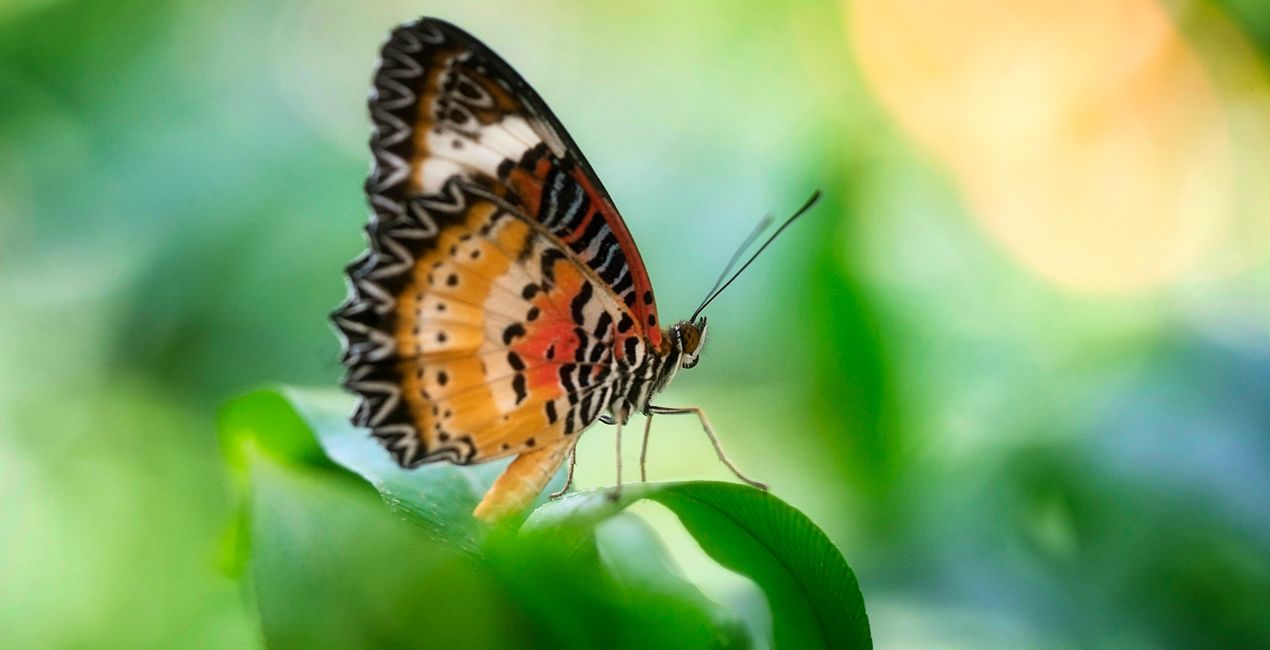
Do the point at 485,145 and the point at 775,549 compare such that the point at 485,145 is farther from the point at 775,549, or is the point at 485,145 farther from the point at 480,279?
Answer: the point at 775,549

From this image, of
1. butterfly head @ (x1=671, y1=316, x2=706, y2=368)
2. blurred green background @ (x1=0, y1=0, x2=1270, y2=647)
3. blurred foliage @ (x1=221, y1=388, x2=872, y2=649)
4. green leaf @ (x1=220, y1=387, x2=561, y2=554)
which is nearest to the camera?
blurred foliage @ (x1=221, y1=388, x2=872, y2=649)

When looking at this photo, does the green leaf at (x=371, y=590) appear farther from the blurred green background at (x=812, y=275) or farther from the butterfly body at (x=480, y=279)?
the blurred green background at (x=812, y=275)

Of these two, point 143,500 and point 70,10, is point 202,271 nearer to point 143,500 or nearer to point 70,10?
point 143,500

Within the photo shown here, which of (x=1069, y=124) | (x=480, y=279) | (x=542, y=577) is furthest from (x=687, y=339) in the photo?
(x=1069, y=124)

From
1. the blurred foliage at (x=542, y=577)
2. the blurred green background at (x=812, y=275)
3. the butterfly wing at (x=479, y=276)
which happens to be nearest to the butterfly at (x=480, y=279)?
the butterfly wing at (x=479, y=276)

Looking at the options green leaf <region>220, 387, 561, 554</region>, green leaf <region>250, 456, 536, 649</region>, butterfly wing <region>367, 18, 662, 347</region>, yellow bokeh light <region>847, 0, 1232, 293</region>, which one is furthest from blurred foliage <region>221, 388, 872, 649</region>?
yellow bokeh light <region>847, 0, 1232, 293</region>

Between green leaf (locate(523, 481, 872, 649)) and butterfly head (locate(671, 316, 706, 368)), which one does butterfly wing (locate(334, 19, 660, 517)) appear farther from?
green leaf (locate(523, 481, 872, 649))

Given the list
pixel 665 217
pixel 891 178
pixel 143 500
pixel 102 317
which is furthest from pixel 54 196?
pixel 891 178

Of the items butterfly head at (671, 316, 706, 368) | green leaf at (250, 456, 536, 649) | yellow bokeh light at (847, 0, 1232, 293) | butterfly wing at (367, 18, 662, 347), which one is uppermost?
yellow bokeh light at (847, 0, 1232, 293)
